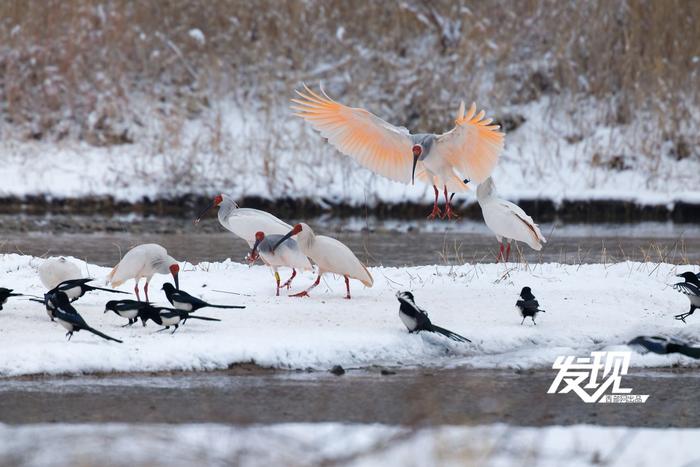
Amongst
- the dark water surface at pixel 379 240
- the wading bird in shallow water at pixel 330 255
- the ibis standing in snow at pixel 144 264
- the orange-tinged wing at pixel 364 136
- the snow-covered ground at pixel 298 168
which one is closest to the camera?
the ibis standing in snow at pixel 144 264

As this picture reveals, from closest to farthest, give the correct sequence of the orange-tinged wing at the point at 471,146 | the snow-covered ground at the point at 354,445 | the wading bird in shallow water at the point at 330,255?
1. the snow-covered ground at the point at 354,445
2. the wading bird in shallow water at the point at 330,255
3. the orange-tinged wing at the point at 471,146

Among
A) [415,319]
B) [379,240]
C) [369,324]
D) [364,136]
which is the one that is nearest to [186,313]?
[369,324]

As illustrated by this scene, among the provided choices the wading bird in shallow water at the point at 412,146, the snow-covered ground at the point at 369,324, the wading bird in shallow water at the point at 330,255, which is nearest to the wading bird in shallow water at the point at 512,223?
the snow-covered ground at the point at 369,324

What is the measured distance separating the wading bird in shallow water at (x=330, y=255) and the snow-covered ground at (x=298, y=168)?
936cm

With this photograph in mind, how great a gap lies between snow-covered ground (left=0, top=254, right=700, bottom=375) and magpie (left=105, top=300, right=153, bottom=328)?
12cm

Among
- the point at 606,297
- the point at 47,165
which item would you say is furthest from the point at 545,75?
the point at 606,297

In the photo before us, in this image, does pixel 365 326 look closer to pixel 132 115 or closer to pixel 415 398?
pixel 415 398

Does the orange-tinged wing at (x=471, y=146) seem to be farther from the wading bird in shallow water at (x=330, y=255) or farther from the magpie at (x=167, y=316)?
the magpie at (x=167, y=316)

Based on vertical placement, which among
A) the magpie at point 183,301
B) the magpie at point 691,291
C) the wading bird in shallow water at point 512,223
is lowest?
the magpie at point 183,301

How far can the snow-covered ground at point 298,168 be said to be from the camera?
62.8 ft

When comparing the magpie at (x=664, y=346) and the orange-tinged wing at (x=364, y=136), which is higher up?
the orange-tinged wing at (x=364, y=136)

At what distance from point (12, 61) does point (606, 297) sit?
16.8 m

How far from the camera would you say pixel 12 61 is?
22375mm

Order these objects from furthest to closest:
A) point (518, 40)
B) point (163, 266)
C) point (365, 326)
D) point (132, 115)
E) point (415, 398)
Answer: point (518, 40) → point (132, 115) → point (163, 266) → point (365, 326) → point (415, 398)
